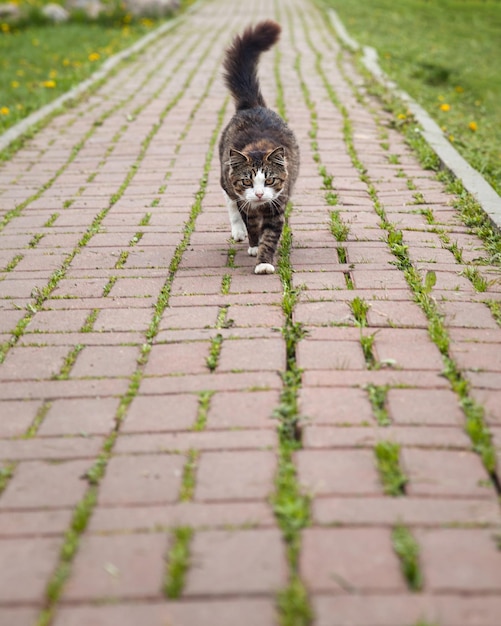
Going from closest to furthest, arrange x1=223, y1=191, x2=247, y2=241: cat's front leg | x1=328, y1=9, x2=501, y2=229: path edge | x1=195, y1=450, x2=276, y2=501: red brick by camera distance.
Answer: x1=195, y1=450, x2=276, y2=501: red brick, x1=223, y1=191, x2=247, y2=241: cat's front leg, x1=328, y1=9, x2=501, y2=229: path edge

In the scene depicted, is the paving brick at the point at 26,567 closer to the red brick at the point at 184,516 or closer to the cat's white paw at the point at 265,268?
the red brick at the point at 184,516

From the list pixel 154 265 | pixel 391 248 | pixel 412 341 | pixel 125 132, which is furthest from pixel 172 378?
pixel 125 132

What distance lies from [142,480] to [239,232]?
107 inches

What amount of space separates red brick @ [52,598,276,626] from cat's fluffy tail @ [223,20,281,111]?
420cm

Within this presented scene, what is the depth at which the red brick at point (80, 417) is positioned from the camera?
306 cm

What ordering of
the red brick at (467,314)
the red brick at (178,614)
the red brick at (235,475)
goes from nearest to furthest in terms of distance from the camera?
the red brick at (178,614)
the red brick at (235,475)
the red brick at (467,314)

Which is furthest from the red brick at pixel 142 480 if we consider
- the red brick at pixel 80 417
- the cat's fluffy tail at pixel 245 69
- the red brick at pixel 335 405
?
the cat's fluffy tail at pixel 245 69

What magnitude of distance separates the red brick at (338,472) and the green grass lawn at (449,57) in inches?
154

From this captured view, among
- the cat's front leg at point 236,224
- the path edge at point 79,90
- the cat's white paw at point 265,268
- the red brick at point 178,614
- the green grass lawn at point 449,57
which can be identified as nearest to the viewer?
the red brick at point 178,614

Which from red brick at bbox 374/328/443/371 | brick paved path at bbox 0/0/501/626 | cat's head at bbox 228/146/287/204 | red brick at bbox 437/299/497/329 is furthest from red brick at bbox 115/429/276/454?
cat's head at bbox 228/146/287/204

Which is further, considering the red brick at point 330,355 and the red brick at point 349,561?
the red brick at point 330,355

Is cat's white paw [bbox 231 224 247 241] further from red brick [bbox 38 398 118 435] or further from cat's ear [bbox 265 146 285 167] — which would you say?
red brick [bbox 38 398 118 435]

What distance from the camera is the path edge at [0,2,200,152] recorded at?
7890mm

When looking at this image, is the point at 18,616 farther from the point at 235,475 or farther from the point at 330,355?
the point at 330,355
